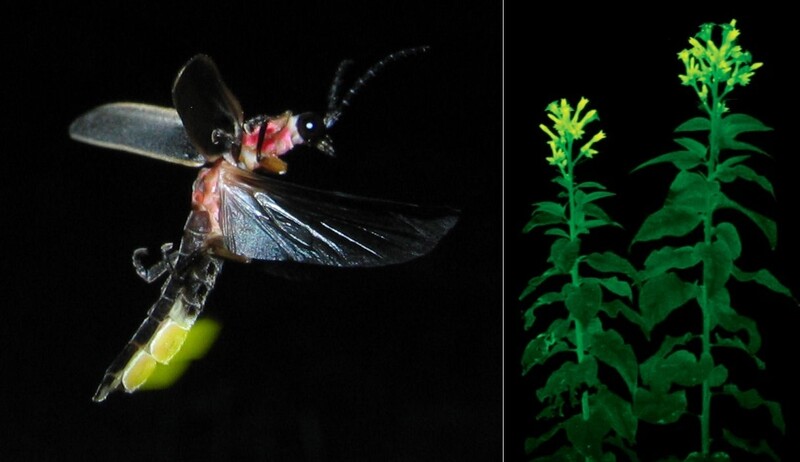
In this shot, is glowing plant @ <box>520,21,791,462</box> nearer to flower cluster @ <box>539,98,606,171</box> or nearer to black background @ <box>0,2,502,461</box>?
flower cluster @ <box>539,98,606,171</box>

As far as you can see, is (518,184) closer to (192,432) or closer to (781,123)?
(781,123)

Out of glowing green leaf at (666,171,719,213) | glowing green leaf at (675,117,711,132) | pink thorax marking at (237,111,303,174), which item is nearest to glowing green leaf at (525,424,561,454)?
glowing green leaf at (666,171,719,213)

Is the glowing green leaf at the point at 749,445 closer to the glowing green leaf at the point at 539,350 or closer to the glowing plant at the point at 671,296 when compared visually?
the glowing plant at the point at 671,296

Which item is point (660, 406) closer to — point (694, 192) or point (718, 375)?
point (718, 375)

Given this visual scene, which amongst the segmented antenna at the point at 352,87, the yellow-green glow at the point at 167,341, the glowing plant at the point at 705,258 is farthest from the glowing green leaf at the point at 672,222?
the yellow-green glow at the point at 167,341

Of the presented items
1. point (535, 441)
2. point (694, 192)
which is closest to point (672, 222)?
point (694, 192)

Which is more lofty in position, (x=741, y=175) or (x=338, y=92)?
(x=338, y=92)
